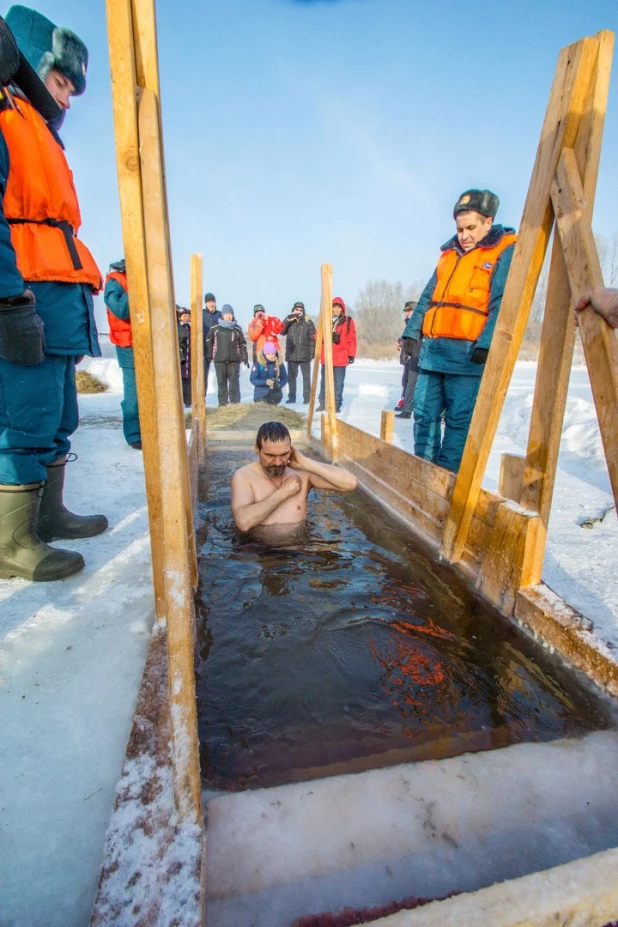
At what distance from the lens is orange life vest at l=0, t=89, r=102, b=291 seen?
2.14 metres

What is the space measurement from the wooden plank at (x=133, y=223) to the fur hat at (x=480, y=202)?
2.67 m

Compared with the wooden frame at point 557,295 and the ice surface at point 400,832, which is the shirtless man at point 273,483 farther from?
the ice surface at point 400,832

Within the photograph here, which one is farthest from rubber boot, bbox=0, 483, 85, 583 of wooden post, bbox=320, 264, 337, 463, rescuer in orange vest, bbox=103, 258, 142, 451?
wooden post, bbox=320, 264, 337, 463

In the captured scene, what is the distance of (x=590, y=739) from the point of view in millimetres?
1571

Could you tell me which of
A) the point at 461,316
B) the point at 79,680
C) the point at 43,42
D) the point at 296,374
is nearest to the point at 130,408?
the point at 43,42

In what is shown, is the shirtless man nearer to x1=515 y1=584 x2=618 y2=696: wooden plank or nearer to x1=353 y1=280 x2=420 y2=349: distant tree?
x1=515 y1=584 x2=618 y2=696: wooden plank

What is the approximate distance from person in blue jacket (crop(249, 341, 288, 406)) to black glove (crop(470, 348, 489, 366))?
24.1 feet

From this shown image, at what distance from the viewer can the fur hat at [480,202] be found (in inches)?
134

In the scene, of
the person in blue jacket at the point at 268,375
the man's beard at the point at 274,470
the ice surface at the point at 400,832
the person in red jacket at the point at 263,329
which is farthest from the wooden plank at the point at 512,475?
the person in red jacket at the point at 263,329

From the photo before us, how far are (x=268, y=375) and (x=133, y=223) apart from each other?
9326 millimetres

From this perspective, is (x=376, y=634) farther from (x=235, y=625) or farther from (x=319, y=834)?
(x=319, y=834)

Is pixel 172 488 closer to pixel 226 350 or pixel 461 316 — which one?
pixel 461 316

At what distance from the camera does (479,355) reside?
11.4 ft

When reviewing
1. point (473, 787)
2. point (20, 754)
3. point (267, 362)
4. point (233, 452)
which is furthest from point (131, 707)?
point (267, 362)
